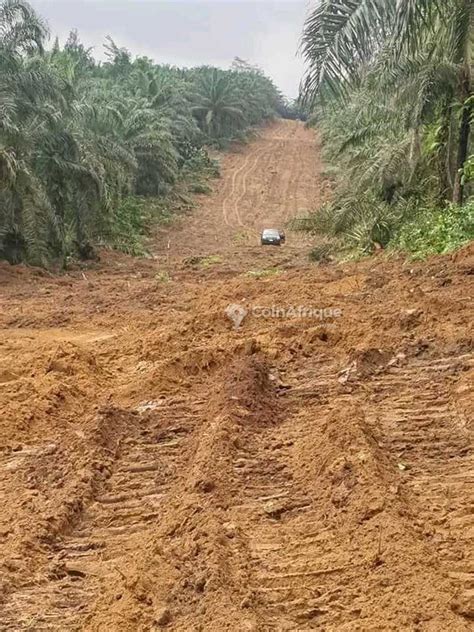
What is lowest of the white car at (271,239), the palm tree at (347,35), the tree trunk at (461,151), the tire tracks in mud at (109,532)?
the white car at (271,239)

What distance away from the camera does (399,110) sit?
56.1 feet

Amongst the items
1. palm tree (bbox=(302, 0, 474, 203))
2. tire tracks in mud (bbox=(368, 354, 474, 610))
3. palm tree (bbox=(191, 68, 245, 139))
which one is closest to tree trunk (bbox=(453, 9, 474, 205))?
palm tree (bbox=(302, 0, 474, 203))

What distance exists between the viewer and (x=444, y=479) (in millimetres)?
4824

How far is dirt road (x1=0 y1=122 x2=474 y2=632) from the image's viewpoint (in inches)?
147

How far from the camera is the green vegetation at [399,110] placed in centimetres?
751

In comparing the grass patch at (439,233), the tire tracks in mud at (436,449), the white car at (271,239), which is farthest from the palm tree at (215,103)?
the tire tracks in mud at (436,449)

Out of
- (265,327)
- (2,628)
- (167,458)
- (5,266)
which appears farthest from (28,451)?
(5,266)

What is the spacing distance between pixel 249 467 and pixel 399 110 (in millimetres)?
13547

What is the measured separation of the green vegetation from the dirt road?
2582 millimetres

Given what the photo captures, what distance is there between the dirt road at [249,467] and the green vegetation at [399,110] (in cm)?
258

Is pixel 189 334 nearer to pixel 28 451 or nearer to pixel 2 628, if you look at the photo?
pixel 28 451

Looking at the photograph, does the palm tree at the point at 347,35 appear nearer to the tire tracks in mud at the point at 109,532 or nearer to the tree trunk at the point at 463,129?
the tire tracks in mud at the point at 109,532

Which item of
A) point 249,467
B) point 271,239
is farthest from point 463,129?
point 249,467

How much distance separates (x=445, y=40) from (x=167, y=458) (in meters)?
9.01
